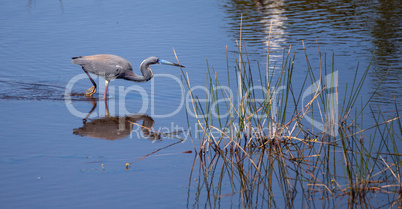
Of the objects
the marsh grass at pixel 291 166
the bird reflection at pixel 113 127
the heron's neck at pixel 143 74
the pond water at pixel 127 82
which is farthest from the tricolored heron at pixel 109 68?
the marsh grass at pixel 291 166

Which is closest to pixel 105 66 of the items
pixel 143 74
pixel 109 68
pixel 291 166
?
pixel 109 68

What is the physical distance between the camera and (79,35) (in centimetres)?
→ 1226

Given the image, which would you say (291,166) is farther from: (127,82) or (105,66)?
(127,82)

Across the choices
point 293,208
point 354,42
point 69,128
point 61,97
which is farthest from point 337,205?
point 354,42

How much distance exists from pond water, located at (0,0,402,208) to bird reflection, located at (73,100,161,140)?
0.05ft

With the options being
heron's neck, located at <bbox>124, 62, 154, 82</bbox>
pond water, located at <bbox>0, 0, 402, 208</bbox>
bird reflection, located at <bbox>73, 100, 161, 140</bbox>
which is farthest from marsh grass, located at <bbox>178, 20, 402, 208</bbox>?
heron's neck, located at <bbox>124, 62, 154, 82</bbox>

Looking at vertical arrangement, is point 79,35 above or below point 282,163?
above

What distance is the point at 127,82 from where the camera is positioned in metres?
9.20

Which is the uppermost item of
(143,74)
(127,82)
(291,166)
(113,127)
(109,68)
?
(109,68)

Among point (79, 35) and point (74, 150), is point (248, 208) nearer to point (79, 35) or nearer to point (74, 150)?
point (74, 150)

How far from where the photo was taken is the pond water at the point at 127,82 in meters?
4.86

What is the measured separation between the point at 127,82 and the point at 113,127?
8.22ft

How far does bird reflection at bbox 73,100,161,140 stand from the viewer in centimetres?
637

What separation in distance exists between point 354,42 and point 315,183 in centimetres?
693
